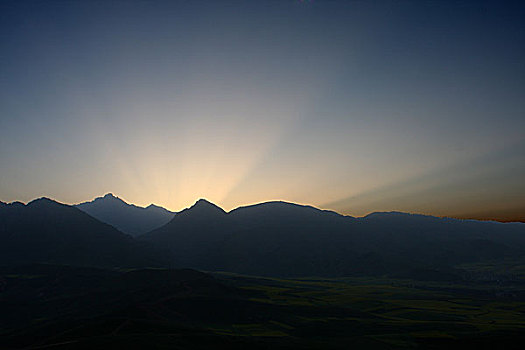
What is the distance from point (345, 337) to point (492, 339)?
32825 millimetres

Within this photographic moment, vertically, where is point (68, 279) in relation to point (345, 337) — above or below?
above

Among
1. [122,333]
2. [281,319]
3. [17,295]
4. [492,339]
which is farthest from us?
[17,295]

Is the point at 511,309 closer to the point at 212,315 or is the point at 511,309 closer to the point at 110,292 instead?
the point at 212,315

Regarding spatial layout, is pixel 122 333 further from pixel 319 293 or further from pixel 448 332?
pixel 319 293

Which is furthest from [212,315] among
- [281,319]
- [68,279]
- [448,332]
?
[68,279]

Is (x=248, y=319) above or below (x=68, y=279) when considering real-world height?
below

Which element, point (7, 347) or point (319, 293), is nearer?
point (7, 347)

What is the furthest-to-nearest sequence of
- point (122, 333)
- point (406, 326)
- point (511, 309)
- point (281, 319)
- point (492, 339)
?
point (511, 309)
point (281, 319)
point (406, 326)
point (492, 339)
point (122, 333)

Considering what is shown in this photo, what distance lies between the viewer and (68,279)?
162 m

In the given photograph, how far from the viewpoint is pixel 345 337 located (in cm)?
7962

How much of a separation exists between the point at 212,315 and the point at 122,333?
129ft

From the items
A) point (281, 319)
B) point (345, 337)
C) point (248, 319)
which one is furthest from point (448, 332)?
point (248, 319)

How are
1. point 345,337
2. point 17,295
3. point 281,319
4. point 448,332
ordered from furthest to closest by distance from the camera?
point 17,295 → point 281,319 → point 448,332 → point 345,337

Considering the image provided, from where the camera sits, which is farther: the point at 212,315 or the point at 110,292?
the point at 110,292
